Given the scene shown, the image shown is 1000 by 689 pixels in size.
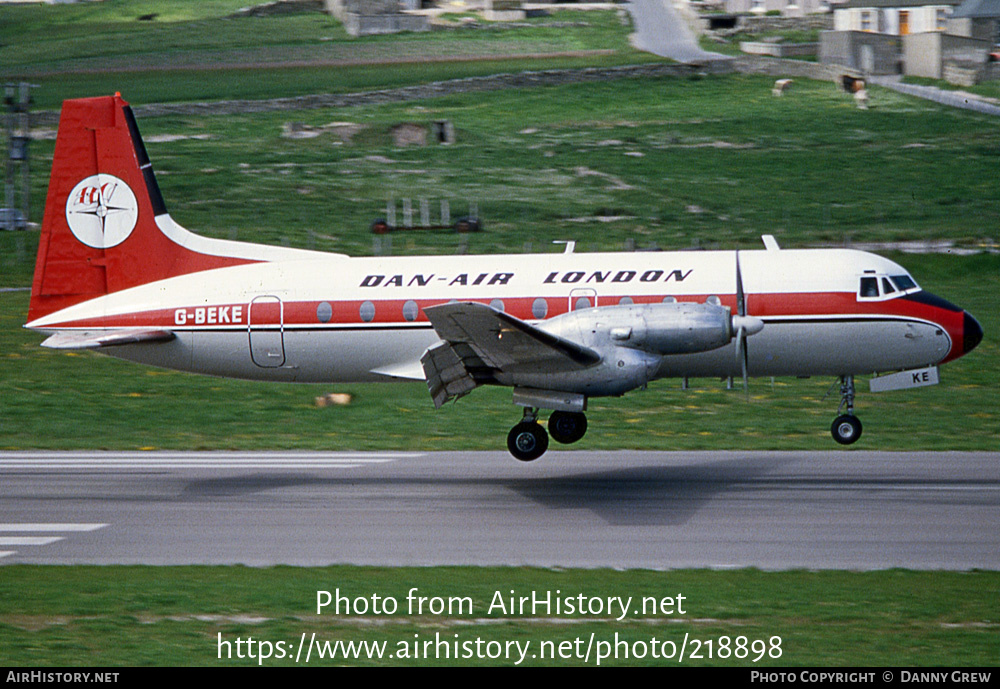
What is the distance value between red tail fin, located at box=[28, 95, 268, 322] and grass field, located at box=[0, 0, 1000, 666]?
188 inches

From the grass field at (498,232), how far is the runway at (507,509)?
1.09 metres

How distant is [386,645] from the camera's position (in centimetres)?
1295

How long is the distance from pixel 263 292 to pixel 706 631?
12.9 m

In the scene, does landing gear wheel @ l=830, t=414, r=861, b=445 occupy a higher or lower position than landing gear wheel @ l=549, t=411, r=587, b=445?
lower

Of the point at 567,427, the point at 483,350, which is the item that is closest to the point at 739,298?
the point at 567,427

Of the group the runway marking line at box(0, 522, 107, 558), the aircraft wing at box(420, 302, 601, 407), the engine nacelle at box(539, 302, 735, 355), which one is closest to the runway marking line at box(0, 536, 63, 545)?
the runway marking line at box(0, 522, 107, 558)

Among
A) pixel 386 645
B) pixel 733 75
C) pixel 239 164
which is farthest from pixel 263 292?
pixel 733 75

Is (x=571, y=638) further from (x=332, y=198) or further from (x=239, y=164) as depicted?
A: (x=239, y=164)

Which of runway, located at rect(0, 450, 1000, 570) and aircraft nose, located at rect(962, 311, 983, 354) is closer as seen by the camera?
runway, located at rect(0, 450, 1000, 570)

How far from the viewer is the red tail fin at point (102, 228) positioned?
23844 millimetres

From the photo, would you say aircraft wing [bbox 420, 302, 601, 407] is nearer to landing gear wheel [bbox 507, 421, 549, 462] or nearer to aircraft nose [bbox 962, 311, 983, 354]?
landing gear wheel [bbox 507, 421, 549, 462]

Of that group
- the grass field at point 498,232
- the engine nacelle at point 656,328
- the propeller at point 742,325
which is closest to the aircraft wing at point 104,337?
the grass field at point 498,232

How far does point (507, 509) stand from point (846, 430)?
7.73m

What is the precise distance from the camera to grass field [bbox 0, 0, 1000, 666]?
13711 mm
